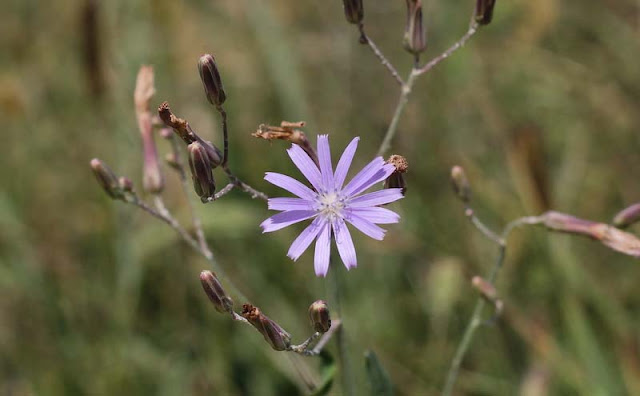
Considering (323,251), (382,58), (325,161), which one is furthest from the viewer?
(382,58)

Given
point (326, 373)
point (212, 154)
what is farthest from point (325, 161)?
point (326, 373)

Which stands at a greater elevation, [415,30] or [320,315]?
[415,30]

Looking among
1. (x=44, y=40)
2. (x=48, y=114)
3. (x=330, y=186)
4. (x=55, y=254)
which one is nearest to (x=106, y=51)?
(x=48, y=114)

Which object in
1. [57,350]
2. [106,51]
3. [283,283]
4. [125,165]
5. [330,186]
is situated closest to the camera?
[330,186]

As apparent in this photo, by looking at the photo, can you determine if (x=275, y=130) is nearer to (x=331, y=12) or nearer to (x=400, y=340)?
(x=400, y=340)

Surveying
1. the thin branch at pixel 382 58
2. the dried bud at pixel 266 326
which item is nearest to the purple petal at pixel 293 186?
the dried bud at pixel 266 326

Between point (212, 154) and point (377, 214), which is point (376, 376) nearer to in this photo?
point (377, 214)
